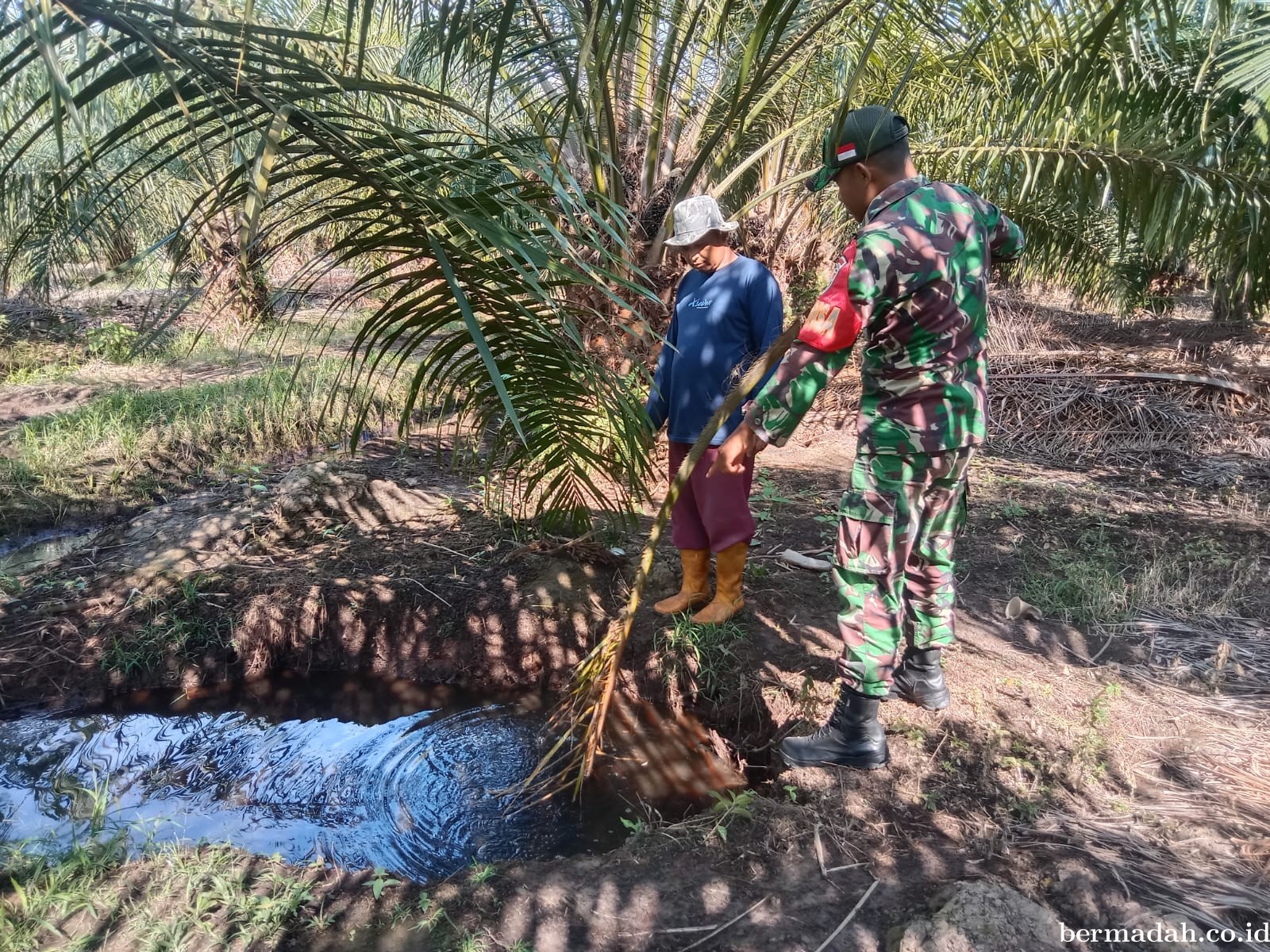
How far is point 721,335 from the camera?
110 inches

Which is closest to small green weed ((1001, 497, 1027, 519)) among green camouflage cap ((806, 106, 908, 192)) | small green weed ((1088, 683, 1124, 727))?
small green weed ((1088, 683, 1124, 727))

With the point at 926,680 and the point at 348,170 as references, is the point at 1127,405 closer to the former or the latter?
the point at 926,680

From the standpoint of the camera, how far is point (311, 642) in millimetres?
3377

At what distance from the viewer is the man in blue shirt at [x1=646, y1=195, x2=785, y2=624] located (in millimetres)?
2768

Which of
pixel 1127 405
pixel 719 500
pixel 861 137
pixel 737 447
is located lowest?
pixel 719 500

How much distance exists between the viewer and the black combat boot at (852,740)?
2186 millimetres

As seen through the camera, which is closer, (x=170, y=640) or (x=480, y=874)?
(x=480, y=874)

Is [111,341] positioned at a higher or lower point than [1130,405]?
lower

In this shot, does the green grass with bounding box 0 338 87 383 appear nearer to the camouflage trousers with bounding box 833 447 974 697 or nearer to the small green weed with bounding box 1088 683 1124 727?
the camouflage trousers with bounding box 833 447 974 697

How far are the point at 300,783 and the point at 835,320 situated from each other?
2.41 metres

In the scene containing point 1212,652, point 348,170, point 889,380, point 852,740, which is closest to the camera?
point 348,170

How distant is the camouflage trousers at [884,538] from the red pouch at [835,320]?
0.34 m

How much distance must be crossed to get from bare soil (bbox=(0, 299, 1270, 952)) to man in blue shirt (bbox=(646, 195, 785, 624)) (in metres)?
0.44

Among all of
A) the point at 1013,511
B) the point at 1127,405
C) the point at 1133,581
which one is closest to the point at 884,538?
the point at 1133,581
